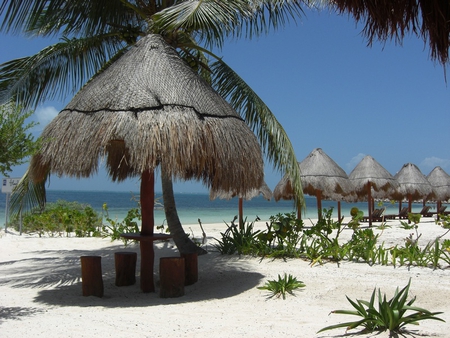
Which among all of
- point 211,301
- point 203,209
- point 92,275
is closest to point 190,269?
point 211,301

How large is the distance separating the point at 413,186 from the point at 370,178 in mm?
5216

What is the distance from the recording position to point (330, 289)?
19.7 ft

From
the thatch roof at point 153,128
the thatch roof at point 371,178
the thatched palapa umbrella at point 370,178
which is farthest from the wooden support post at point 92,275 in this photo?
the thatch roof at point 371,178

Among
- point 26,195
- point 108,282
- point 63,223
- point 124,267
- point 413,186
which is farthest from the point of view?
point 413,186

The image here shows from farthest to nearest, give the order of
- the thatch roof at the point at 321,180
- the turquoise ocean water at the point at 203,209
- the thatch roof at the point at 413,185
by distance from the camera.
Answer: the turquoise ocean water at the point at 203,209, the thatch roof at the point at 413,185, the thatch roof at the point at 321,180

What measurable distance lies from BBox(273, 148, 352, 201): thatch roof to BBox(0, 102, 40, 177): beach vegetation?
11.3 meters

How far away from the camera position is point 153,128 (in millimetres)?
5441

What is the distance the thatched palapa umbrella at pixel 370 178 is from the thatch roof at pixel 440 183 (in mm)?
6700

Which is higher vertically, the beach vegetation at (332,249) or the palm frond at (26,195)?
the palm frond at (26,195)

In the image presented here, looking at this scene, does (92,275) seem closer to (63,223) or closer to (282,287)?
(282,287)

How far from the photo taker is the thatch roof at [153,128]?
5457 millimetres

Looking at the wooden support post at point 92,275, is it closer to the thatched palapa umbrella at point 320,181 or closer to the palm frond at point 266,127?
the palm frond at point 266,127

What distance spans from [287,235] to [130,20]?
4.86 m

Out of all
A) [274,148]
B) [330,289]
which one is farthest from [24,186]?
[330,289]
